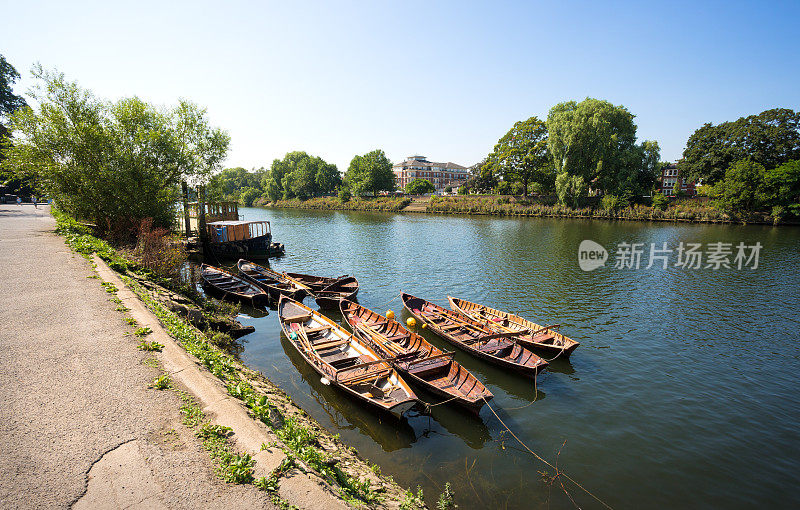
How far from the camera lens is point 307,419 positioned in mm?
10078

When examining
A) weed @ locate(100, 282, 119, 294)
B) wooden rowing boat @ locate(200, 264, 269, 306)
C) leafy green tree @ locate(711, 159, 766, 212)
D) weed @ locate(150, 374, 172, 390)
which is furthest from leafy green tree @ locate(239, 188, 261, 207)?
weed @ locate(150, 374, 172, 390)

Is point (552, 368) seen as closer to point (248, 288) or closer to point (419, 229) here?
point (248, 288)

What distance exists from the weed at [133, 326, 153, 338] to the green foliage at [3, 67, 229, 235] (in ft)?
66.5

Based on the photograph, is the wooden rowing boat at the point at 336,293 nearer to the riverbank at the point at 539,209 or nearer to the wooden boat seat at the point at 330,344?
the wooden boat seat at the point at 330,344

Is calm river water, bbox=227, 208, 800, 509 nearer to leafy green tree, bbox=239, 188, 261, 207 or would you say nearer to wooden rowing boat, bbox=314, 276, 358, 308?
wooden rowing boat, bbox=314, 276, 358, 308

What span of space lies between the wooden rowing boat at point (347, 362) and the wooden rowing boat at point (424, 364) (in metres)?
0.75

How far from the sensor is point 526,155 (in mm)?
80938

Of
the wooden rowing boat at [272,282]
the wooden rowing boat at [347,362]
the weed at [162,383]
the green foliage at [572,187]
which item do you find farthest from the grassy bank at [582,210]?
the weed at [162,383]

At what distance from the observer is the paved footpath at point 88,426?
5066 millimetres

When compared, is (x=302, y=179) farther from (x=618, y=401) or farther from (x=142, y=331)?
(x=618, y=401)

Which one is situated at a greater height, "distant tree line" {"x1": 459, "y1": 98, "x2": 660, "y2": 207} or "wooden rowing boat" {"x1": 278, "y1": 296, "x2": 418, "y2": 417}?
"distant tree line" {"x1": 459, "y1": 98, "x2": 660, "y2": 207}

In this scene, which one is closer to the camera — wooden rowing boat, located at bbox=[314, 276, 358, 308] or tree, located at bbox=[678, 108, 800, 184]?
Result: wooden rowing boat, located at bbox=[314, 276, 358, 308]

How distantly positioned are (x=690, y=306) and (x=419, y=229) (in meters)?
40.8

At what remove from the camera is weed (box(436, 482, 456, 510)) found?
26.2ft
